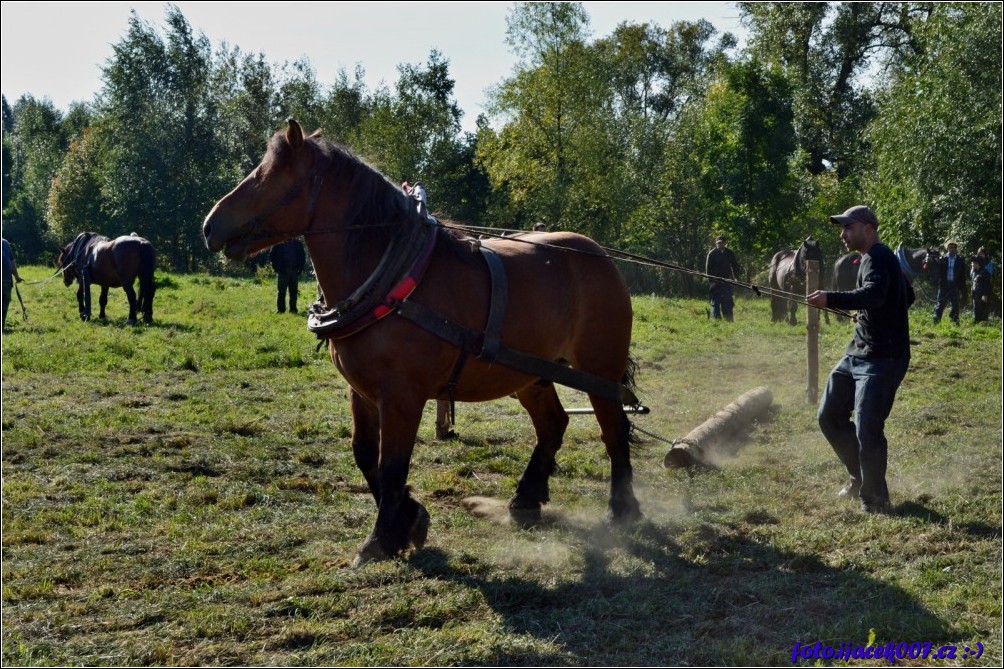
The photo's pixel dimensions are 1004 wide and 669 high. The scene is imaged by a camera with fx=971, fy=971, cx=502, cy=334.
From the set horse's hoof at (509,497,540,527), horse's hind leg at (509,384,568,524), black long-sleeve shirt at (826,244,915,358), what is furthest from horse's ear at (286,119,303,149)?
black long-sleeve shirt at (826,244,915,358)

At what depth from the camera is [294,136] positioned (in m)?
5.16

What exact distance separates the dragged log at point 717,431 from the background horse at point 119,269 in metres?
11.4

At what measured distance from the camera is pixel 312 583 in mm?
4875

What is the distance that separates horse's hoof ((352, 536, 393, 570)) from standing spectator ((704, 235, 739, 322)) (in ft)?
50.9

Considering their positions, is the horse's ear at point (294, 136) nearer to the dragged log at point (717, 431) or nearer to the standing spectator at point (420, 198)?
the standing spectator at point (420, 198)

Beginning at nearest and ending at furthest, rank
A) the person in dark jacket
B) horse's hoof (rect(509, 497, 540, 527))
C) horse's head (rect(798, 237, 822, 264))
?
horse's hoof (rect(509, 497, 540, 527))
the person in dark jacket
horse's head (rect(798, 237, 822, 264))

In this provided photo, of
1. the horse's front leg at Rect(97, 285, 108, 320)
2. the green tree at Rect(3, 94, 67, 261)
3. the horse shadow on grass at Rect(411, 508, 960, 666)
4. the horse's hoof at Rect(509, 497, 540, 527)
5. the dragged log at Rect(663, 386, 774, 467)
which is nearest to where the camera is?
the horse shadow on grass at Rect(411, 508, 960, 666)

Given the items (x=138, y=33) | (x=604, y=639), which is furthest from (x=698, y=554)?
(x=138, y=33)

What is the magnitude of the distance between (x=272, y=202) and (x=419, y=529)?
1.99 m

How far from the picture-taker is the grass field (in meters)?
4.28

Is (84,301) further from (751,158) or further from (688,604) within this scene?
(751,158)

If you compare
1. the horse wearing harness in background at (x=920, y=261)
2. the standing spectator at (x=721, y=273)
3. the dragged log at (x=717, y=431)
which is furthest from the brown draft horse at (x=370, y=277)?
the horse wearing harness in background at (x=920, y=261)

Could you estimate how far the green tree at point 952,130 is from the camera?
23234mm

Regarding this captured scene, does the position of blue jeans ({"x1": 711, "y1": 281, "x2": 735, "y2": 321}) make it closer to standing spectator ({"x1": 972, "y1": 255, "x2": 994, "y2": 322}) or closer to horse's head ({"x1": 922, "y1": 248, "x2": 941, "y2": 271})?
standing spectator ({"x1": 972, "y1": 255, "x2": 994, "y2": 322})
